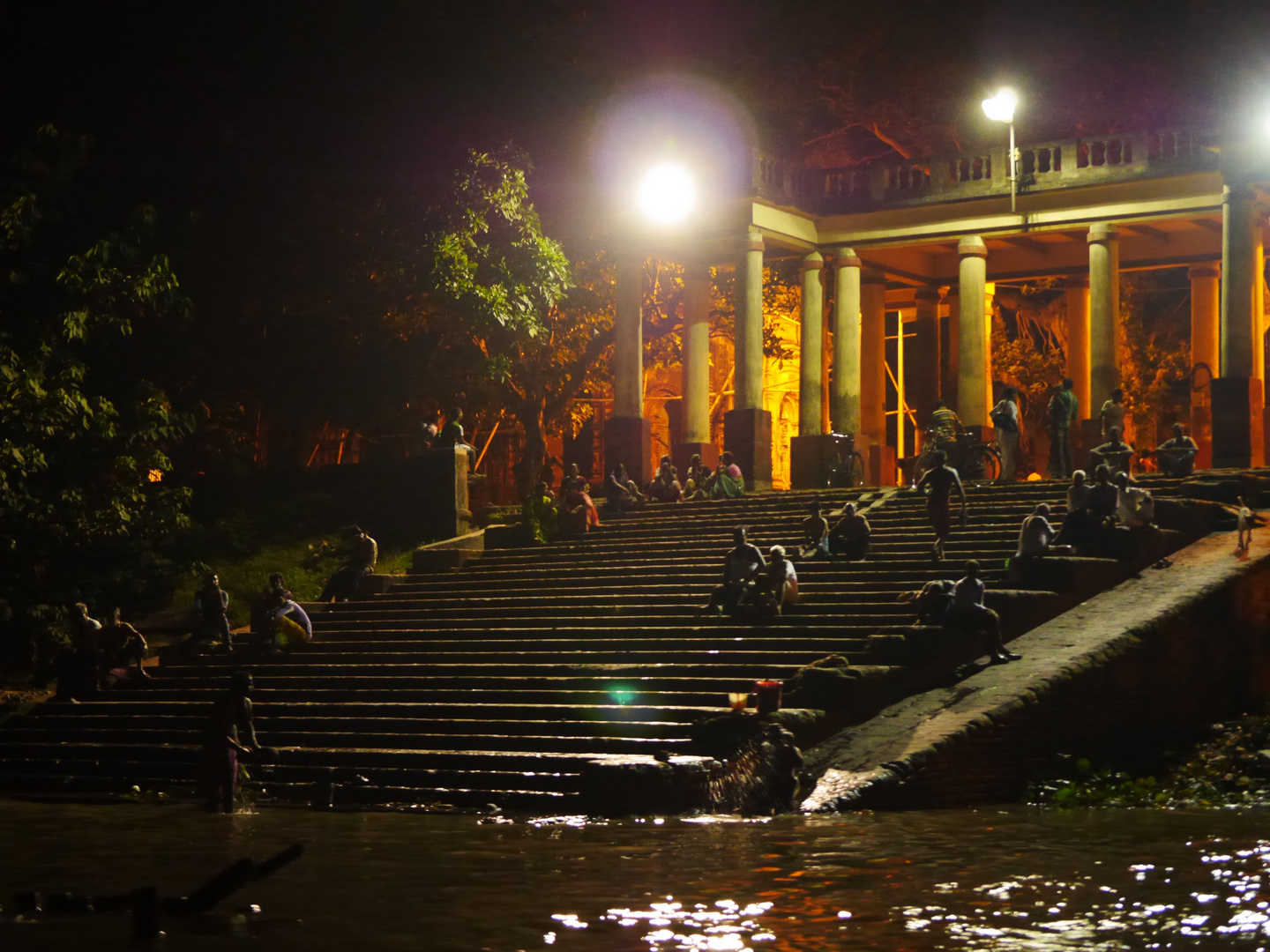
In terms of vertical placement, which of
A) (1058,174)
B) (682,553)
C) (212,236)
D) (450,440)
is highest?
(1058,174)

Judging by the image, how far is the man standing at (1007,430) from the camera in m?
25.0

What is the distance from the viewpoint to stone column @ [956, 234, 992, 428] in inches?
1209

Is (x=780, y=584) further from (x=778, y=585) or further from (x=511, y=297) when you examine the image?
(x=511, y=297)

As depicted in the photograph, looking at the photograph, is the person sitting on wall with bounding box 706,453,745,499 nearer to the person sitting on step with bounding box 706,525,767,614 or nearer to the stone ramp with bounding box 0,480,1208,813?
the stone ramp with bounding box 0,480,1208,813

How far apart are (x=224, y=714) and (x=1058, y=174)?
2047 cm

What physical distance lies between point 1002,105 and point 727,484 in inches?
314

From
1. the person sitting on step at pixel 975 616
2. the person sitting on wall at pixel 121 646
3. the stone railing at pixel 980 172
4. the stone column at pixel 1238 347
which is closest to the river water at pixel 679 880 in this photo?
the person sitting on step at pixel 975 616

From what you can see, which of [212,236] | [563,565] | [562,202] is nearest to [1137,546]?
[563,565]

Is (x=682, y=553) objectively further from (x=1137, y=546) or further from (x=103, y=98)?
(x=103, y=98)

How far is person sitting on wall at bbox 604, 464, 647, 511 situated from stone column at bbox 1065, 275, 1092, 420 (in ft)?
34.0

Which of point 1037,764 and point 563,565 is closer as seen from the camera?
point 1037,764

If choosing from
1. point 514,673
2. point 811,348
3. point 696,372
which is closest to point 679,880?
point 514,673

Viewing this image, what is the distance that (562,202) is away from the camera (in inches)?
1143

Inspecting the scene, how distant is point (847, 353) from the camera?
31.7 m
